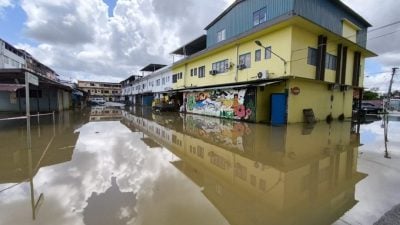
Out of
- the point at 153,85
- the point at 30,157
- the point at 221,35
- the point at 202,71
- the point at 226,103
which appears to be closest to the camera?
the point at 30,157

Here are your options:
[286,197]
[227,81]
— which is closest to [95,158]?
[286,197]

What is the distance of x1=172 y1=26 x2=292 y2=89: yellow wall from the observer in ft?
48.5

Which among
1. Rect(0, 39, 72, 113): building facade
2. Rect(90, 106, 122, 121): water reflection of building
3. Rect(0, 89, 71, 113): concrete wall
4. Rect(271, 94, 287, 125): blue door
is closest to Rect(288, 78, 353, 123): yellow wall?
Rect(271, 94, 287, 125): blue door

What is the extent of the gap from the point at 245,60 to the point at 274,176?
1396cm

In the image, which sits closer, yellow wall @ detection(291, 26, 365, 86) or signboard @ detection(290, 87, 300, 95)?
yellow wall @ detection(291, 26, 365, 86)

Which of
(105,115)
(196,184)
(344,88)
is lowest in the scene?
(196,184)

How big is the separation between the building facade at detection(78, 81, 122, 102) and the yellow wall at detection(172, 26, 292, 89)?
Answer: 226 ft

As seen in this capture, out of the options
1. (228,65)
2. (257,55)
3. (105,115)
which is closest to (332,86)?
(257,55)

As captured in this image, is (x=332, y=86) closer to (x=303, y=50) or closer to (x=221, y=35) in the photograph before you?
(x=303, y=50)

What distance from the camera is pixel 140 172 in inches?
213

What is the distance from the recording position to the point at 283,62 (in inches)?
574

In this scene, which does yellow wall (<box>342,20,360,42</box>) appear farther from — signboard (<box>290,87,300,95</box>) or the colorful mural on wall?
the colorful mural on wall

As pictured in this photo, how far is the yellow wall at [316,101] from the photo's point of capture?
15.3 metres

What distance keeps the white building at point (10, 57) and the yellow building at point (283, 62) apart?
1315 inches
